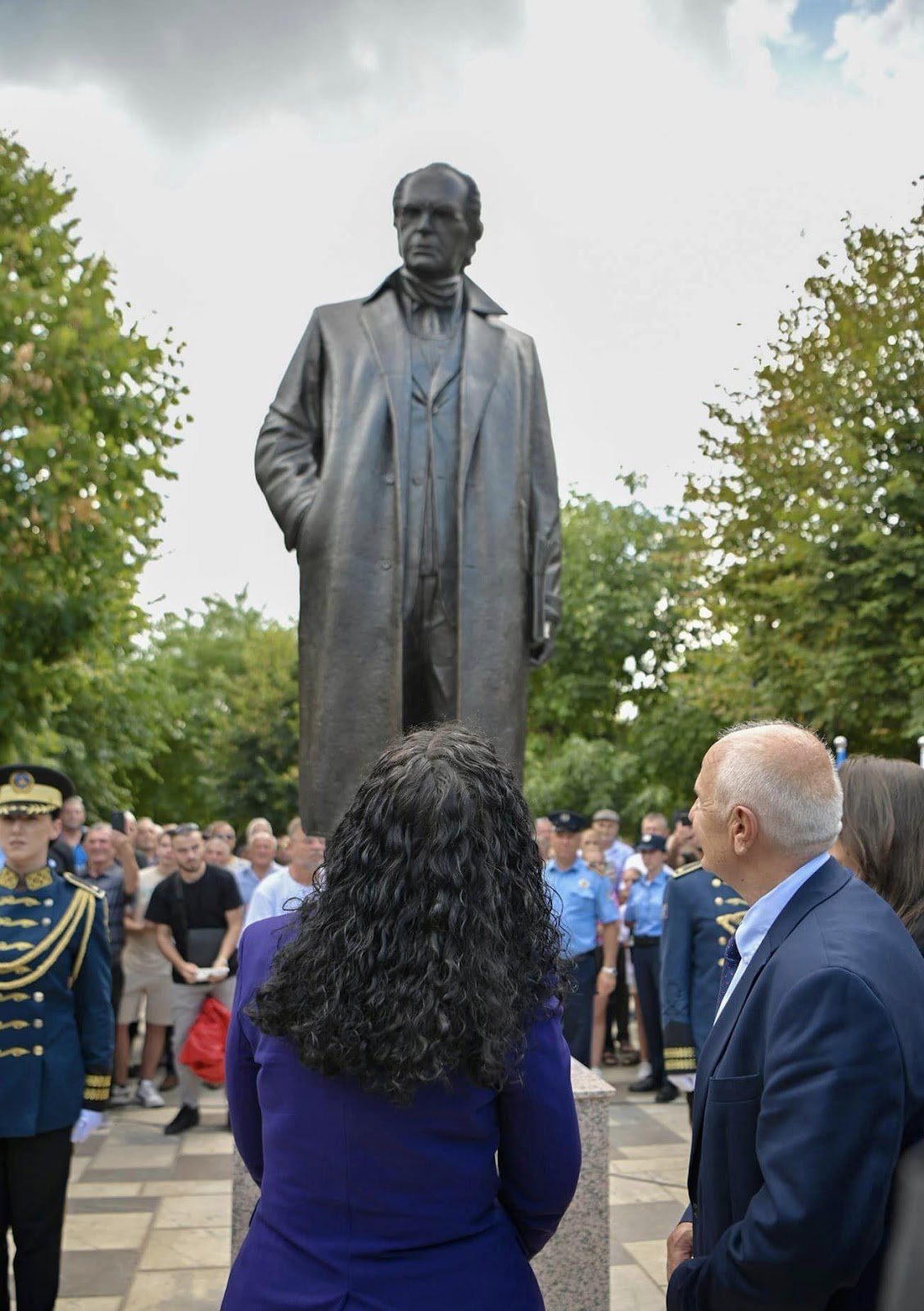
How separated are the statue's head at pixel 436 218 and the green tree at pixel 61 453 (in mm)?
11831

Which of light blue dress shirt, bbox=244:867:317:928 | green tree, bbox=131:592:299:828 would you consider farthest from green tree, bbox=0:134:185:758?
green tree, bbox=131:592:299:828

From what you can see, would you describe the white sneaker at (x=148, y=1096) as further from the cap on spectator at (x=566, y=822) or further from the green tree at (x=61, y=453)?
the green tree at (x=61, y=453)

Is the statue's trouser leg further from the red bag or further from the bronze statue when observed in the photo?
the red bag

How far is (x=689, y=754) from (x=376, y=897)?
32.2m

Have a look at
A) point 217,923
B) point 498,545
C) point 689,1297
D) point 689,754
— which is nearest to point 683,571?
point 689,754

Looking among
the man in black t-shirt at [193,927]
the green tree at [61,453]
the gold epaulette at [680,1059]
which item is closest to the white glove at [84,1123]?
the gold epaulette at [680,1059]

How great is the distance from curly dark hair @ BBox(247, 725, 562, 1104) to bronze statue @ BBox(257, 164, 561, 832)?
7.54 ft

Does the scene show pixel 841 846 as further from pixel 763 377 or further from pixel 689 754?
pixel 689 754

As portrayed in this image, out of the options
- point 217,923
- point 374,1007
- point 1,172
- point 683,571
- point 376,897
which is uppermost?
point 1,172

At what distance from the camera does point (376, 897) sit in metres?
2.14

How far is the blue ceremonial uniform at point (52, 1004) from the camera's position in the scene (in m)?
4.48

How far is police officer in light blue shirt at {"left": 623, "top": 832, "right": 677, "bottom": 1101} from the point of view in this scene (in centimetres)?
1099

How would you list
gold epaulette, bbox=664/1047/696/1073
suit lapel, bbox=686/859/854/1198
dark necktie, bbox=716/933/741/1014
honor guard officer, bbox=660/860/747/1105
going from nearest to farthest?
suit lapel, bbox=686/859/854/1198
dark necktie, bbox=716/933/741/1014
gold epaulette, bbox=664/1047/696/1073
honor guard officer, bbox=660/860/747/1105

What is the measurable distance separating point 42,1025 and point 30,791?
0.81 metres
